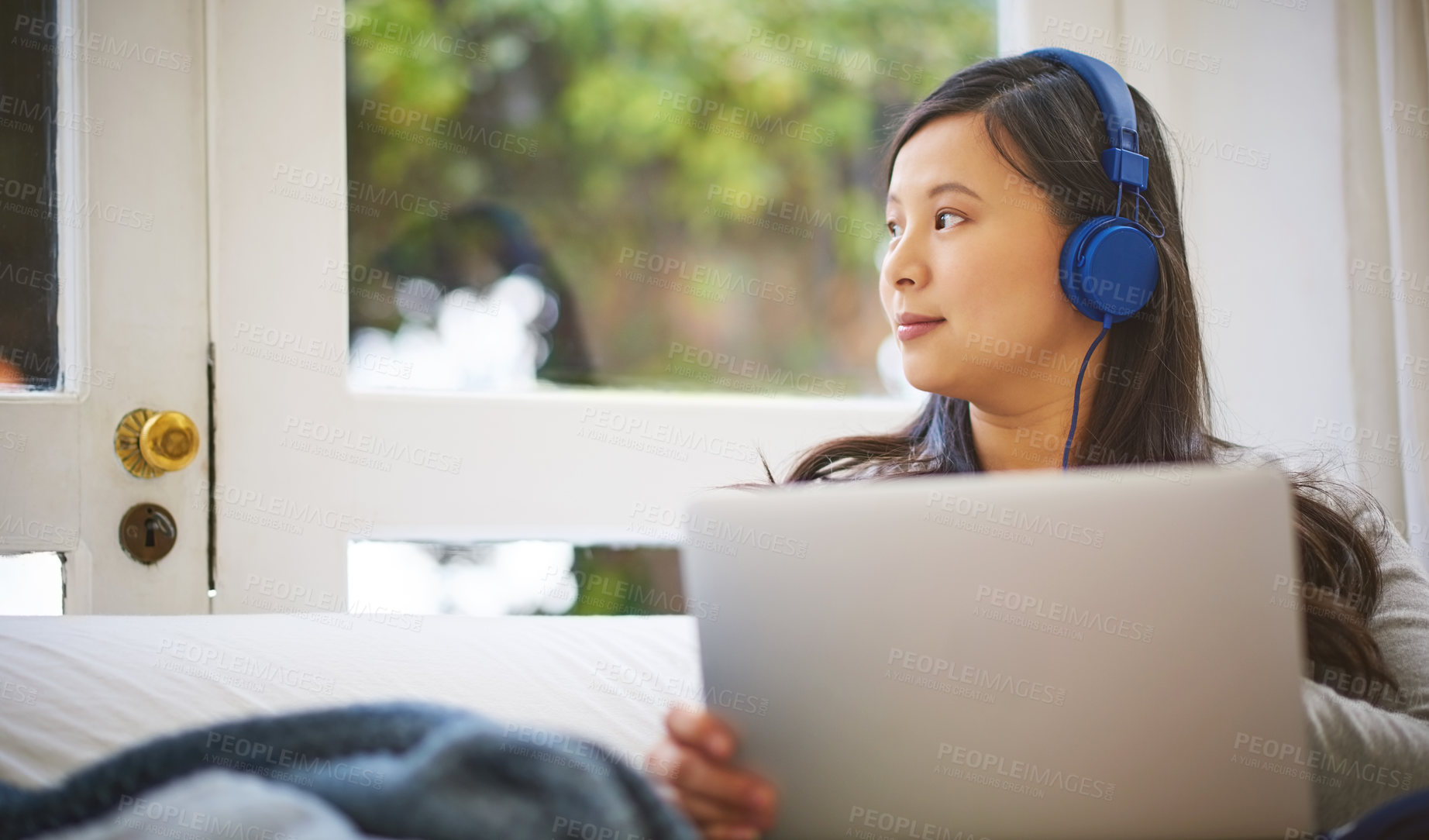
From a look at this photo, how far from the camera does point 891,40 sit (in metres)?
1.53

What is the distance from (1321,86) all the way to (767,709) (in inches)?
55.4

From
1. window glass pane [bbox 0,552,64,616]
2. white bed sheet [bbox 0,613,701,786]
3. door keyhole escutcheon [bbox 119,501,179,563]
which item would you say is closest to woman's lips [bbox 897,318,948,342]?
white bed sheet [bbox 0,613,701,786]

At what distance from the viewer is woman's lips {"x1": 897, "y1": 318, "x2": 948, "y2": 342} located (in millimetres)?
1062

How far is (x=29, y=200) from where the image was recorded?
3.98 ft

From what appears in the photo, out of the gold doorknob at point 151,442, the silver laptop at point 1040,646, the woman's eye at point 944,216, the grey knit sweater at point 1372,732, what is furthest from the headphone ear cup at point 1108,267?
the gold doorknob at point 151,442

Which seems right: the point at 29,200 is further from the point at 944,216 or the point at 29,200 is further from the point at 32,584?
the point at 944,216

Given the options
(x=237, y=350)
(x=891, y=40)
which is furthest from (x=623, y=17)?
(x=237, y=350)

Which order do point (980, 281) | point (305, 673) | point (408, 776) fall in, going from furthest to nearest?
point (980, 281), point (305, 673), point (408, 776)

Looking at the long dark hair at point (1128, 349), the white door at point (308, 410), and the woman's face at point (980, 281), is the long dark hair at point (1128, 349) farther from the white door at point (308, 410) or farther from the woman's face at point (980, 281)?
the white door at point (308, 410)

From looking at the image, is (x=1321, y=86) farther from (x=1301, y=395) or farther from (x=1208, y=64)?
(x=1301, y=395)

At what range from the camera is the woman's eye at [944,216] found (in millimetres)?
1066

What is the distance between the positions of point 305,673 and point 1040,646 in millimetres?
660

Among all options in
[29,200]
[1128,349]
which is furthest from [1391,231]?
[29,200]

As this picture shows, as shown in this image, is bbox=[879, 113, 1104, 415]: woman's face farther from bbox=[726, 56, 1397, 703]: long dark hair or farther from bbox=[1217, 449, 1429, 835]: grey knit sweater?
bbox=[1217, 449, 1429, 835]: grey knit sweater
